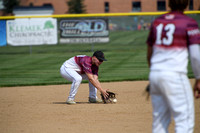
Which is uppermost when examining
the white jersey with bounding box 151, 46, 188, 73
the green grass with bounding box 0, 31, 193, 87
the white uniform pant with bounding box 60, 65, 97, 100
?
the white jersey with bounding box 151, 46, 188, 73

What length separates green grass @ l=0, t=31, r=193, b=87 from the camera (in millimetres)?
12859

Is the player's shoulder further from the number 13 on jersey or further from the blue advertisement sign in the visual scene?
the blue advertisement sign

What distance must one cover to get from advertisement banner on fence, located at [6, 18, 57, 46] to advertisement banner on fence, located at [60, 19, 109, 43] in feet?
1.96

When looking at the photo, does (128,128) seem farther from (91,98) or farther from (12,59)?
(12,59)

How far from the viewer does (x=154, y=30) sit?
12.8ft

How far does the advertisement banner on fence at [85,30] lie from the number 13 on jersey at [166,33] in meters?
16.3

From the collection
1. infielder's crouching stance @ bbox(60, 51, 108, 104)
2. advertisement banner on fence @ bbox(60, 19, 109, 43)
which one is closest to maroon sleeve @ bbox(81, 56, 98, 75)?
infielder's crouching stance @ bbox(60, 51, 108, 104)

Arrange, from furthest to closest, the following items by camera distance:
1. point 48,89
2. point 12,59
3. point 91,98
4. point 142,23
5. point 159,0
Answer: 1. point 159,0
2. point 142,23
3. point 12,59
4. point 48,89
5. point 91,98

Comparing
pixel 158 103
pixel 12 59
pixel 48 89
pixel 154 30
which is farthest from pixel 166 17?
pixel 12 59

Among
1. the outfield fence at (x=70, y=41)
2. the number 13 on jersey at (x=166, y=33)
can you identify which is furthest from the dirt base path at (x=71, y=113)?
the outfield fence at (x=70, y=41)

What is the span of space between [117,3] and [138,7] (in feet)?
11.0

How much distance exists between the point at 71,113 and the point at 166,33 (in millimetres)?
3966

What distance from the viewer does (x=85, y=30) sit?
795 inches

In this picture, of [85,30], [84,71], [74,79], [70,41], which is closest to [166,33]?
[84,71]
